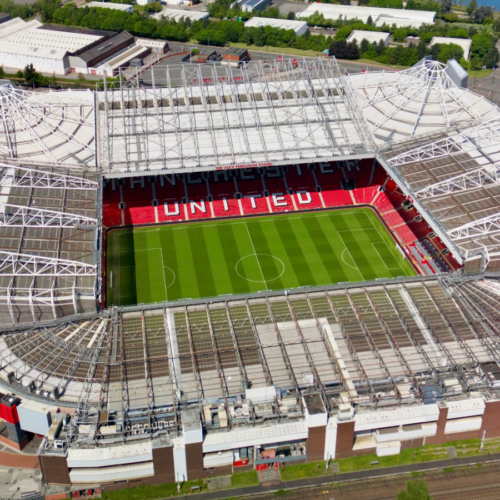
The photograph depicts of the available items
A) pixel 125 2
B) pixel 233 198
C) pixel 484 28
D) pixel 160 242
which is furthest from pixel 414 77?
pixel 125 2

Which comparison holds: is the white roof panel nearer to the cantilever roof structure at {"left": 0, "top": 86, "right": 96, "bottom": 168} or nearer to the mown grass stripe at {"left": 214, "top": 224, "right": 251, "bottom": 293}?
the mown grass stripe at {"left": 214, "top": 224, "right": 251, "bottom": 293}

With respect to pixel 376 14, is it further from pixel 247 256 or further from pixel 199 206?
pixel 247 256

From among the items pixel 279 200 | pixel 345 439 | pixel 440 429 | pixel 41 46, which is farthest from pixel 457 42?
pixel 345 439

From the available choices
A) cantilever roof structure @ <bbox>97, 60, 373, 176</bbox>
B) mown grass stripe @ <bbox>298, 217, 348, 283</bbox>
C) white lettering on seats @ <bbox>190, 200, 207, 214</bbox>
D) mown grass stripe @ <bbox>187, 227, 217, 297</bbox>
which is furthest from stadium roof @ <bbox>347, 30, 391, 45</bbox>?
mown grass stripe @ <bbox>187, 227, 217, 297</bbox>

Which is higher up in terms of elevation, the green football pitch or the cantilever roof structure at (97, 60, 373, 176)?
the cantilever roof structure at (97, 60, 373, 176)

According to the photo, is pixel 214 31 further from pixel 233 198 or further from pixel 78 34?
pixel 233 198

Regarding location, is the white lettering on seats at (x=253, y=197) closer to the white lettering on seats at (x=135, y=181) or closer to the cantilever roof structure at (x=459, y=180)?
the white lettering on seats at (x=135, y=181)

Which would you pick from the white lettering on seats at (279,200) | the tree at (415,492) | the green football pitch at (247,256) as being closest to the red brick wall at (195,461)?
the tree at (415,492)
